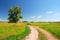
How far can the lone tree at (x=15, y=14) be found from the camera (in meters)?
81.7

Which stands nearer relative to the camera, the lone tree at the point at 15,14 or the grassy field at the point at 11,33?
the grassy field at the point at 11,33

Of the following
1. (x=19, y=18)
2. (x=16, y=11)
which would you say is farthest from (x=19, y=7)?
(x=19, y=18)

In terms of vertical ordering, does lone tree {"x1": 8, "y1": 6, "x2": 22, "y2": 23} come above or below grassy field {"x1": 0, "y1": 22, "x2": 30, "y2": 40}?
above

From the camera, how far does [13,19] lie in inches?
3243

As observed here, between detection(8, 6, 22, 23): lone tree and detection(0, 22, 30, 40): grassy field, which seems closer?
detection(0, 22, 30, 40): grassy field

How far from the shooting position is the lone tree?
81681 millimetres

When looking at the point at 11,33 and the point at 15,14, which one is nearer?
the point at 11,33

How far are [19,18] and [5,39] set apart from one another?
6554cm

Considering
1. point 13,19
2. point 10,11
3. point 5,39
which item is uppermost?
point 10,11

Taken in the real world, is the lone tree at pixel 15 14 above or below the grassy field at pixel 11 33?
above

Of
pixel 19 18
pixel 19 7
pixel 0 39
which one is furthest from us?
pixel 19 7

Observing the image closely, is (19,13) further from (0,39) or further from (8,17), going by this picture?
(0,39)

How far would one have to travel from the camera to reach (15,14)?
84.8 m

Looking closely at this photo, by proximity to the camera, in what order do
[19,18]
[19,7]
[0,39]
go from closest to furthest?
[0,39]
[19,18]
[19,7]
